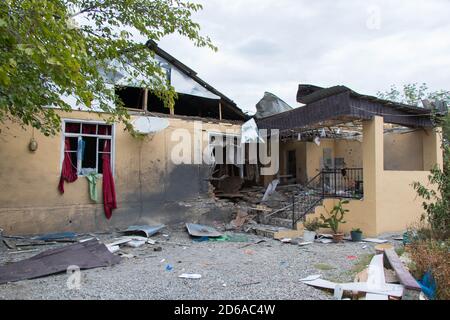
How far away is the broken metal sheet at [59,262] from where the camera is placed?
5236 mm

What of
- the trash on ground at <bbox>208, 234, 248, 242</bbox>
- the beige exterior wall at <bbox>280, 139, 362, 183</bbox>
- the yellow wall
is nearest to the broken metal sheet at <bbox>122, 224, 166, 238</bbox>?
the trash on ground at <bbox>208, 234, 248, 242</bbox>

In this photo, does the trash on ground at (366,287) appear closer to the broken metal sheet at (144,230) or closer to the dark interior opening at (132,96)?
the broken metal sheet at (144,230)

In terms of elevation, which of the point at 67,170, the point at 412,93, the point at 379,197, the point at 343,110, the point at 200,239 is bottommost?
the point at 200,239

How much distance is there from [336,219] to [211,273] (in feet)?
15.3

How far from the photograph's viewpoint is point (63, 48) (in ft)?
10.9

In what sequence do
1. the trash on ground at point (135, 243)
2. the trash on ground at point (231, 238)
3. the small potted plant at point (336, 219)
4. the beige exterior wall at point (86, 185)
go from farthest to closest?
the trash on ground at point (231, 238) < the small potted plant at point (336, 219) < the beige exterior wall at point (86, 185) < the trash on ground at point (135, 243)

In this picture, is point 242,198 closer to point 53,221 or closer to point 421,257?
point 53,221

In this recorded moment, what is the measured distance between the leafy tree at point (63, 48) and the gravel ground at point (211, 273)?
2672 millimetres

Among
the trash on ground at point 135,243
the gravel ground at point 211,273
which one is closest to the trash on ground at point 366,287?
the gravel ground at point 211,273

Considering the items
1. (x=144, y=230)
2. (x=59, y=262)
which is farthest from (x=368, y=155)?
(x=59, y=262)

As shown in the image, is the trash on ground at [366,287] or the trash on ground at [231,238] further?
the trash on ground at [231,238]

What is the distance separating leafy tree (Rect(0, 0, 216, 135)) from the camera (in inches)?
131

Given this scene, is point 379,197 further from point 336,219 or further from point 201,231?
point 201,231
